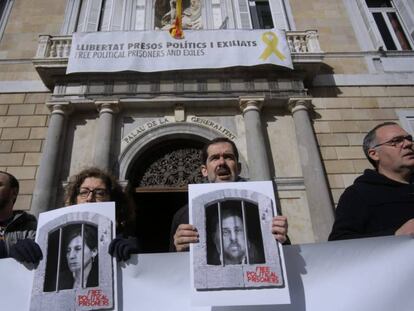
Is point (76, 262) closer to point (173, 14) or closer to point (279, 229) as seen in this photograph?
point (279, 229)

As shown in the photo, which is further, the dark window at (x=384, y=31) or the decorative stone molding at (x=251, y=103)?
the dark window at (x=384, y=31)

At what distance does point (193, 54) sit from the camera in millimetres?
8117

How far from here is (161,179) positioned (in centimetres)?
760

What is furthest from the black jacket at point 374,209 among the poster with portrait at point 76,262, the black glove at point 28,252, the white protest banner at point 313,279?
the black glove at point 28,252

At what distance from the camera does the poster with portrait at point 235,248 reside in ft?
5.19

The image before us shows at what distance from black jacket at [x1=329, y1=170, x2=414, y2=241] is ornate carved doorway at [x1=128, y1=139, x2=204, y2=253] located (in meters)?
5.19

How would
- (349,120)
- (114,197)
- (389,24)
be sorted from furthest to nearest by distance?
(389,24)
(349,120)
(114,197)

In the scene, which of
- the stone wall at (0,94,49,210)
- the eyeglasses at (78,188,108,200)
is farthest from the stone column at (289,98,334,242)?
the stone wall at (0,94,49,210)

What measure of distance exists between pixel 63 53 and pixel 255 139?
17.5 ft

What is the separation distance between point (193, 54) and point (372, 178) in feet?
21.3

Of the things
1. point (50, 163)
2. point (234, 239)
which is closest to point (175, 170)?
point (50, 163)

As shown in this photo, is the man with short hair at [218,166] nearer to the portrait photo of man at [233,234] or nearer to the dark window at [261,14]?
the portrait photo of man at [233,234]

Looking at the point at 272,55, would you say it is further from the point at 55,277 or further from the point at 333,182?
the point at 55,277

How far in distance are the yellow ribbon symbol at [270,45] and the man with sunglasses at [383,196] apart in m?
5.80
